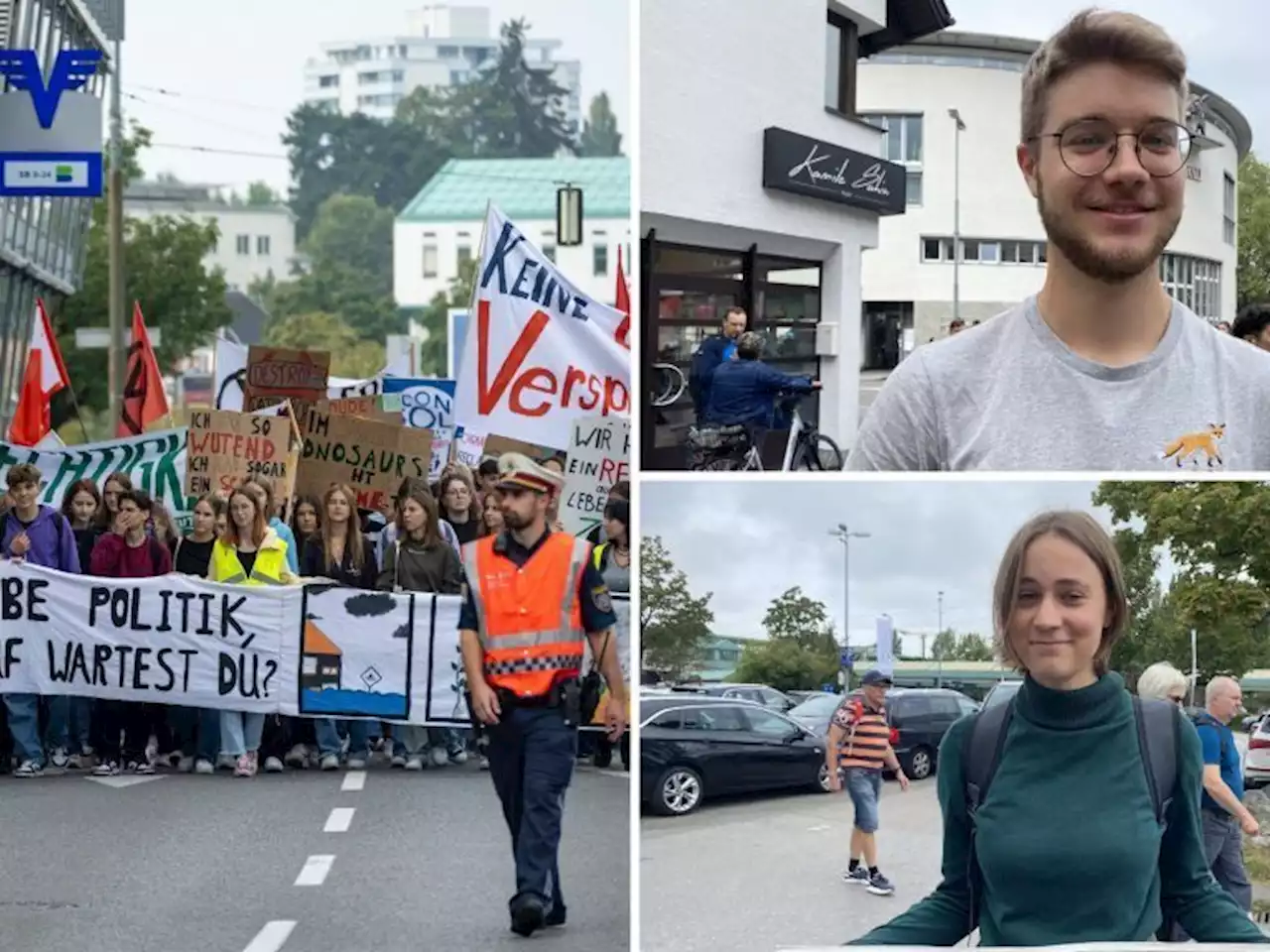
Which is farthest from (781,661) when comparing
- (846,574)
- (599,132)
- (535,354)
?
(599,132)

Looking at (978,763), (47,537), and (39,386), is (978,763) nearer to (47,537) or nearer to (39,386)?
(47,537)

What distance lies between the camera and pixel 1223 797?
3.47 m

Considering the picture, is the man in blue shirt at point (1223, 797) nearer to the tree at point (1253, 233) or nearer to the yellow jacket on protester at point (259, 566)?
the tree at point (1253, 233)

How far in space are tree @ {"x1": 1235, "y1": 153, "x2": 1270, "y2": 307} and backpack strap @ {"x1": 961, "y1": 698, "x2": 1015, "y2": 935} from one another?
92cm

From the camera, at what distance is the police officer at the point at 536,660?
4129 mm

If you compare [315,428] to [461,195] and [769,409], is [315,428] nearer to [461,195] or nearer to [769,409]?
[461,195]

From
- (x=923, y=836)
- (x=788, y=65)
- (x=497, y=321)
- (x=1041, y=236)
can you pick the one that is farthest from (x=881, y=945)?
(x=497, y=321)

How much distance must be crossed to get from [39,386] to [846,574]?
4121mm

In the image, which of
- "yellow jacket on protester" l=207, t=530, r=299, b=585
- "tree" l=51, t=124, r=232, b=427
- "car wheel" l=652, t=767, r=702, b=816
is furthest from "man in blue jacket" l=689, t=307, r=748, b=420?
"tree" l=51, t=124, r=232, b=427

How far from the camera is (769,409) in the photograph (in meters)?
3.35

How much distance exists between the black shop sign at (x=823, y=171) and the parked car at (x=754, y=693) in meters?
0.98

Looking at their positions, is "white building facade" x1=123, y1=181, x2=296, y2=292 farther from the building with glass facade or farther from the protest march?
the protest march

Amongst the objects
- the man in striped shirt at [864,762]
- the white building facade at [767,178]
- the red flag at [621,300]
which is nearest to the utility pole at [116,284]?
the red flag at [621,300]

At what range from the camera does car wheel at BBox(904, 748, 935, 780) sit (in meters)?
3.48
